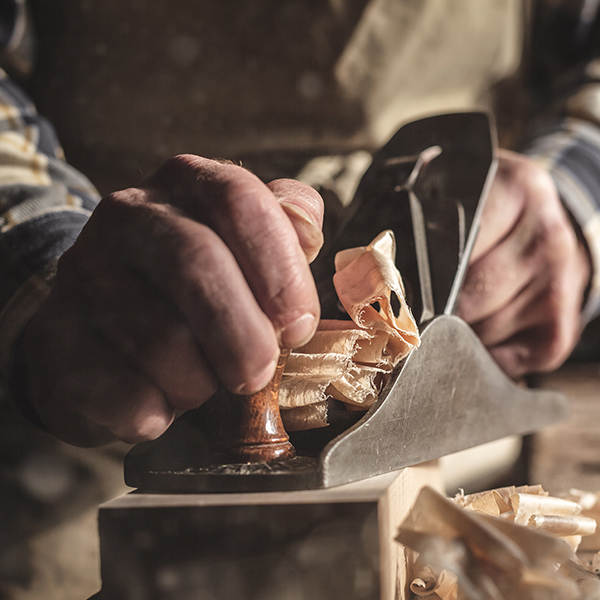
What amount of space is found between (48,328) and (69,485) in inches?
21.4

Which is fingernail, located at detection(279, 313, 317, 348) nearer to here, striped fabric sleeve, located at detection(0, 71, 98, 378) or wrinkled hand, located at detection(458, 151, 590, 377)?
striped fabric sleeve, located at detection(0, 71, 98, 378)

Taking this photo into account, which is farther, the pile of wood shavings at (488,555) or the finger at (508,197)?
the finger at (508,197)

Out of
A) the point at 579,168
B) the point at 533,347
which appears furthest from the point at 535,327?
the point at 579,168

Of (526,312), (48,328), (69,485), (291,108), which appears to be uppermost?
(48,328)

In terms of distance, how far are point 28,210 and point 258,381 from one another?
1.70ft

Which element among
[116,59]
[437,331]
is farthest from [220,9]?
[437,331]

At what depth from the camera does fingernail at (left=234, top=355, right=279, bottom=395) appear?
37 cm

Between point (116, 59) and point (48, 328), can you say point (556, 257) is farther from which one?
point (116, 59)

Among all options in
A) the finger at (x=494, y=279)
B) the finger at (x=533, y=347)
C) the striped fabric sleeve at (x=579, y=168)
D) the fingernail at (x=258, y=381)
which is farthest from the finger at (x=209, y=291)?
the striped fabric sleeve at (x=579, y=168)

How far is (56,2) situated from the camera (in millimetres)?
1174

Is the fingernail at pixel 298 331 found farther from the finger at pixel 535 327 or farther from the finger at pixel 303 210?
the finger at pixel 535 327

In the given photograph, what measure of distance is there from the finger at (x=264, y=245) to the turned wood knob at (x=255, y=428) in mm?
52

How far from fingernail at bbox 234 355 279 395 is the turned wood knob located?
33 millimetres

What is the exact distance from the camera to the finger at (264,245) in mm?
356
